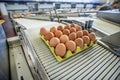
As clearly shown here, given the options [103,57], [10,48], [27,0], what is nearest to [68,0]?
[27,0]

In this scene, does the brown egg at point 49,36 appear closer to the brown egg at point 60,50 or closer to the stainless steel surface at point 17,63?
the brown egg at point 60,50

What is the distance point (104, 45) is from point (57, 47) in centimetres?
50

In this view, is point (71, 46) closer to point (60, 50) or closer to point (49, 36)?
point (60, 50)

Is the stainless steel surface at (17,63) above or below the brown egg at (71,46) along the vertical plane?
below

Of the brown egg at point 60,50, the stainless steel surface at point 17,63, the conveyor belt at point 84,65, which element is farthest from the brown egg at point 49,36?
the stainless steel surface at point 17,63

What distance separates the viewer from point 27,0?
501 centimetres

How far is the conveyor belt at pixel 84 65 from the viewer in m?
0.64

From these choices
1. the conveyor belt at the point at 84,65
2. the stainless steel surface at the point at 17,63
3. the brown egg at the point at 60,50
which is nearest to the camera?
the conveyor belt at the point at 84,65

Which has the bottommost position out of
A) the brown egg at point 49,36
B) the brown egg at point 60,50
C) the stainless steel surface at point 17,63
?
the stainless steel surface at point 17,63

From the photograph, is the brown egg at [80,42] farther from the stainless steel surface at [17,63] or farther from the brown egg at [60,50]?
the stainless steel surface at [17,63]

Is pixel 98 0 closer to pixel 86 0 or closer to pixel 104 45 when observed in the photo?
pixel 86 0

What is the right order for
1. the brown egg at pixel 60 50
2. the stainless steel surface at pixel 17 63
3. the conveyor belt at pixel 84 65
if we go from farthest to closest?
the stainless steel surface at pixel 17 63 < the brown egg at pixel 60 50 < the conveyor belt at pixel 84 65

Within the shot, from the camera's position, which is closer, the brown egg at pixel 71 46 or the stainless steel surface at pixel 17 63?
the brown egg at pixel 71 46

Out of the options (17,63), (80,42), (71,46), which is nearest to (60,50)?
(71,46)
